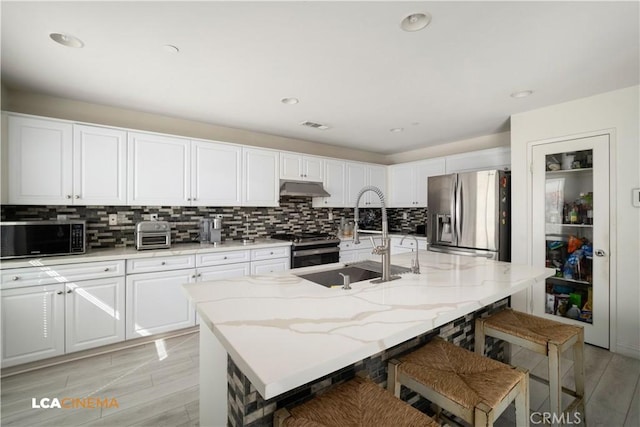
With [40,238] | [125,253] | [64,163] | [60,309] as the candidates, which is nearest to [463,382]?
[125,253]

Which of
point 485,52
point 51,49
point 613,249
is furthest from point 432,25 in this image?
point 613,249

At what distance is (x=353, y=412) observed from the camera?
1.00 meters

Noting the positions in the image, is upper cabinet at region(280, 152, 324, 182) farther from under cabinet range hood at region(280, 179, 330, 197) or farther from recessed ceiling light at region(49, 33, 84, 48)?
recessed ceiling light at region(49, 33, 84, 48)

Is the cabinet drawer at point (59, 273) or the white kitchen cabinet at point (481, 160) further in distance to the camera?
the white kitchen cabinet at point (481, 160)

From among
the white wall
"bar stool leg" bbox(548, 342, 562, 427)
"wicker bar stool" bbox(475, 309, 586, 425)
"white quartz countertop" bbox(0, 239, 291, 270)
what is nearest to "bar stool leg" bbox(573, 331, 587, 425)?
"wicker bar stool" bbox(475, 309, 586, 425)

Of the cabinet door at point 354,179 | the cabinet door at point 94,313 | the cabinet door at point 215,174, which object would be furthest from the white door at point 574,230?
the cabinet door at point 94,313

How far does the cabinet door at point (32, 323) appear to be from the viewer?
2234mm

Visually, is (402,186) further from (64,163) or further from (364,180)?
Answer: (64,163)

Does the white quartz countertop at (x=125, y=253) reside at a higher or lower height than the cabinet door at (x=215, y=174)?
lower

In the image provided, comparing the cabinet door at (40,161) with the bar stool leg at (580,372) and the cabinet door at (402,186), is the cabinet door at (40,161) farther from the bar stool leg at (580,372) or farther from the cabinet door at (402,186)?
the cabinet door at (402,186)

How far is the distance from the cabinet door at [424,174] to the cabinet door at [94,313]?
4.14 metres

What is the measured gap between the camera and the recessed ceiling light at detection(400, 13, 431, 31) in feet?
5.39

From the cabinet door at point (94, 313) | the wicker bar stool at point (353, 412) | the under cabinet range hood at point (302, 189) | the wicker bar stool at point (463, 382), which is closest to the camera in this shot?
the wicker bar stool at point (353, 412)

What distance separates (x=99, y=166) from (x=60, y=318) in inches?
55.2
